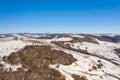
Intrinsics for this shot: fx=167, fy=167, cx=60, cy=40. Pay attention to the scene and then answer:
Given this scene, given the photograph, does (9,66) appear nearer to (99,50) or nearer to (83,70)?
(83,70)

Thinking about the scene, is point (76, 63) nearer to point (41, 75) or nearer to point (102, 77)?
point (102, 77)

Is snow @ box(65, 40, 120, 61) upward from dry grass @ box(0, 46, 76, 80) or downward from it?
downward

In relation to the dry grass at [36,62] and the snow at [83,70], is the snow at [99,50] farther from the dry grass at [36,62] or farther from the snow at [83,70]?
the dry grass at [36,62]

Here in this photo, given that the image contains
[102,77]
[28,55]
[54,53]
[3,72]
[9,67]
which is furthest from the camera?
[54,53]

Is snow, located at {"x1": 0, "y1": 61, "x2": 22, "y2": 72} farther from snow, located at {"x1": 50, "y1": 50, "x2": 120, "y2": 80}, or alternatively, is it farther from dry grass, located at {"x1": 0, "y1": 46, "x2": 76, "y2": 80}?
snow, located at {"x1": 50, "y1": 50, "x2": 120, "y2": 80}

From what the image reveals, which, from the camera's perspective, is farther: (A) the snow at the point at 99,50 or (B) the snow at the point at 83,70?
(A) the snow at the point at 99,50

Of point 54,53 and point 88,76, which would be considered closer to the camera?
point 88,76

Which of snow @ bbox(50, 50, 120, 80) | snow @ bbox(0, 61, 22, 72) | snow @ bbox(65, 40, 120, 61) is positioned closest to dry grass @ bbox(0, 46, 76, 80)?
snow @ bbox(0, 61, 22, 72)

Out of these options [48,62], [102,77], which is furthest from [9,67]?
[102,77]

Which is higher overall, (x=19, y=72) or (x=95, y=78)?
(x=19, y=72)

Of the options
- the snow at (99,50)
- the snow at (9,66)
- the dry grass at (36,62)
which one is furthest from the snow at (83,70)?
the snow at (99,50)

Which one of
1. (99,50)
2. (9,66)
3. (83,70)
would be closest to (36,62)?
(9,66)
